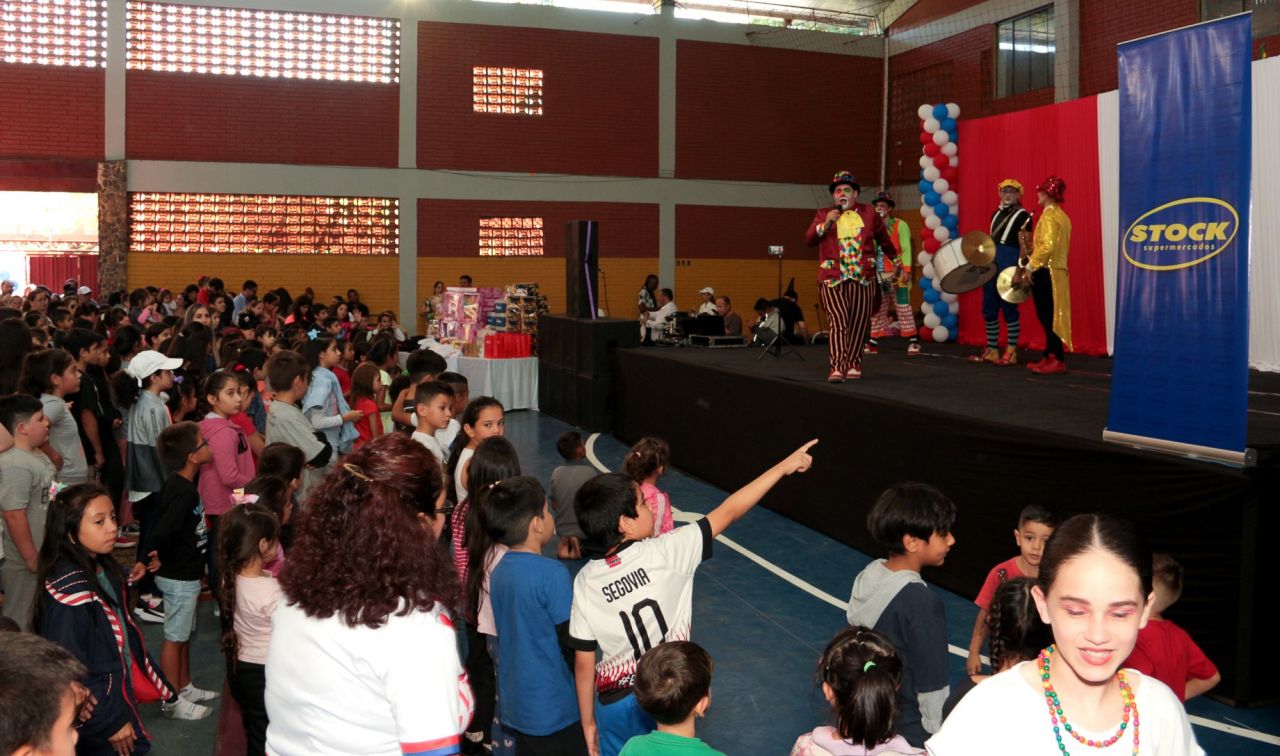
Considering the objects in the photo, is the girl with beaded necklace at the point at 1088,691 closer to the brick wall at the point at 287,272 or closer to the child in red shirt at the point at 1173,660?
the child in red shirt at the point at 1173,660

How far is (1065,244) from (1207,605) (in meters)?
5.34

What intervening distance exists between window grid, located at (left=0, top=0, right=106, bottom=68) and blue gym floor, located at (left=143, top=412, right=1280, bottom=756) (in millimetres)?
14125

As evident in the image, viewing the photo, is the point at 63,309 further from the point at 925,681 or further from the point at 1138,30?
the point at 1138,30

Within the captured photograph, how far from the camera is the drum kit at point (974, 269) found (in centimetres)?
967

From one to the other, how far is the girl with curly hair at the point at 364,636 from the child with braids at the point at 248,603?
5.60 feet

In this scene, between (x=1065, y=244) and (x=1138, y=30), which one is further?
(x=1138, y=30)

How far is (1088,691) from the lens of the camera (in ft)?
5.67

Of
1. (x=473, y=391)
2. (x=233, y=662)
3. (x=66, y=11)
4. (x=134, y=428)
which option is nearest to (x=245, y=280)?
(x=66, y=11)

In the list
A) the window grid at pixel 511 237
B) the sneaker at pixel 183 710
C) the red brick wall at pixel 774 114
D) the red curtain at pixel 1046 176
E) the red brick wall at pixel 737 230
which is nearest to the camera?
the sneaker at pixel 183 710

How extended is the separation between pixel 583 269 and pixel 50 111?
1026cm

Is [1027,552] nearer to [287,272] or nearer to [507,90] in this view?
[287,272]

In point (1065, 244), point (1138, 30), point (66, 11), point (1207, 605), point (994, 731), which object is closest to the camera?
point (994, 731)

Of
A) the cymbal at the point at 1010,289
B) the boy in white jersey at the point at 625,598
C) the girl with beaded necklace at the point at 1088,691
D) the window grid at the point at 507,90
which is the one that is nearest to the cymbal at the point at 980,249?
the cymbal at the point at 1010,289

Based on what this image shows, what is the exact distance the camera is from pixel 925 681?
3.08 metres
